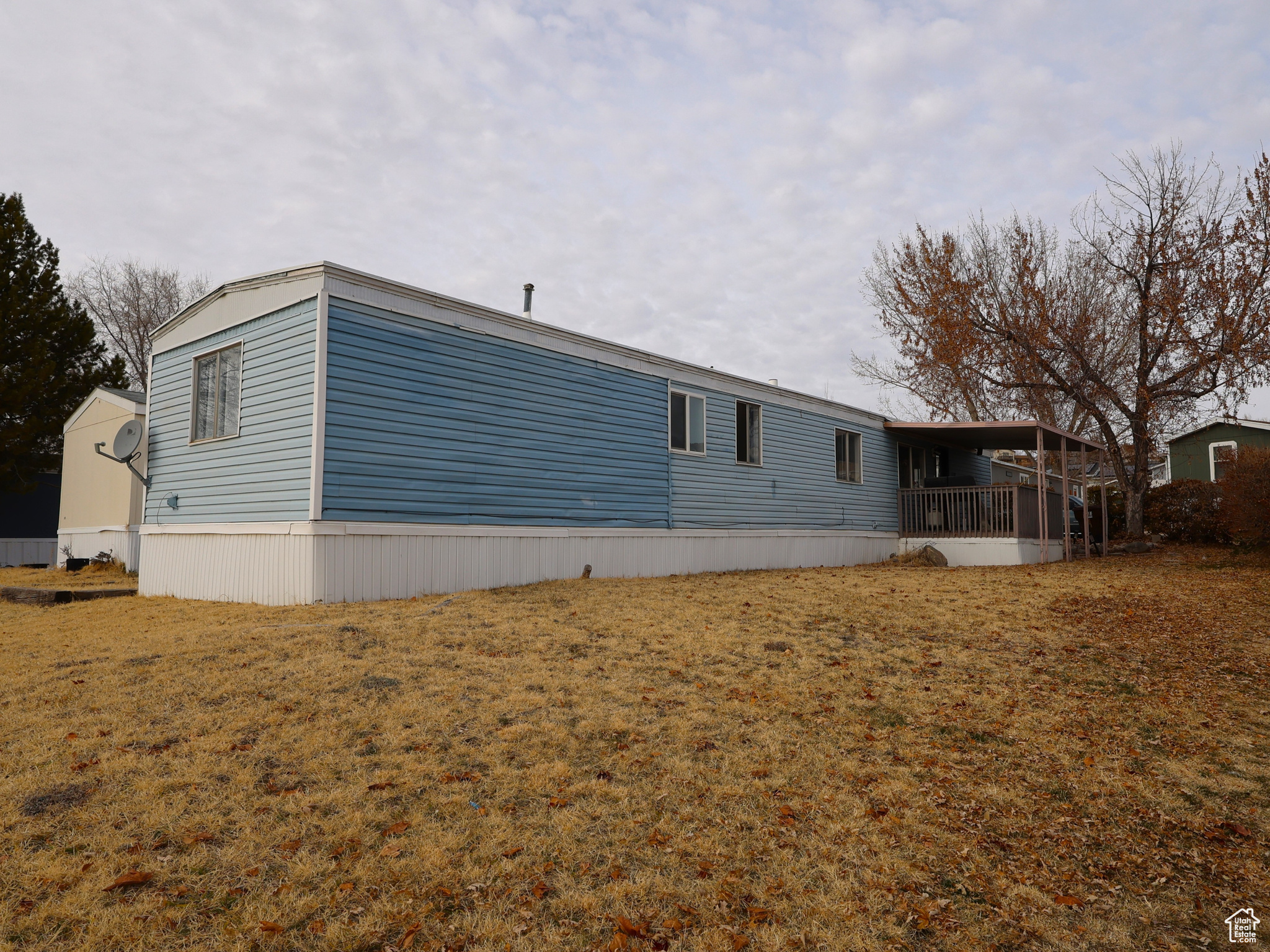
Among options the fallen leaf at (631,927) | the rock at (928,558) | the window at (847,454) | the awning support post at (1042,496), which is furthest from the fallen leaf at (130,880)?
the rock at (928,558)

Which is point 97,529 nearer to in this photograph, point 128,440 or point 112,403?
point 112,403

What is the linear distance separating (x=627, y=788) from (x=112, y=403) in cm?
1742

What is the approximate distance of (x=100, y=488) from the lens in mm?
17266

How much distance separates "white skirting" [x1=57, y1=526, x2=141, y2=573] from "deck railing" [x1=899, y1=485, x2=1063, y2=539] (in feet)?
55.0

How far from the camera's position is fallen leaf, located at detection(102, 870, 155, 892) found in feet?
10.3

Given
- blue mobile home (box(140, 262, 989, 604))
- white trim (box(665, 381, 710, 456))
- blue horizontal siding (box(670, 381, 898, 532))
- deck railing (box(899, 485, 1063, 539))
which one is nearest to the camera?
blue mobile home (box(140, 262, 989, 604))

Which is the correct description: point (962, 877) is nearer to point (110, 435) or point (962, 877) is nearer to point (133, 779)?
point (133, 779)

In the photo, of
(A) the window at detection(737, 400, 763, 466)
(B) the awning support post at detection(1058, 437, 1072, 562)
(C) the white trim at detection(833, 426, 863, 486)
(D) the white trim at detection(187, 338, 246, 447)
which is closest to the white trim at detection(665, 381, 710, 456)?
(A) the window at detection(737, 400, 763, 466)

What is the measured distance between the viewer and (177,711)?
523 centimetres

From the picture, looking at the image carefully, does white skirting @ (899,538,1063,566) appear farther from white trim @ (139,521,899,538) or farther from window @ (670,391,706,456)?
window @ (670,391,706,456)

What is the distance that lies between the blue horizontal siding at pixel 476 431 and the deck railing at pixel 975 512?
820 cm

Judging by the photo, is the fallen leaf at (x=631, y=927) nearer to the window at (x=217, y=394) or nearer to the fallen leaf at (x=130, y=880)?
the fallen leaf at (x=130, y=880)

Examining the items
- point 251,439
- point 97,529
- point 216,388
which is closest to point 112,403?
point 97,529

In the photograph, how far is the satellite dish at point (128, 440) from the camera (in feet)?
41.1
